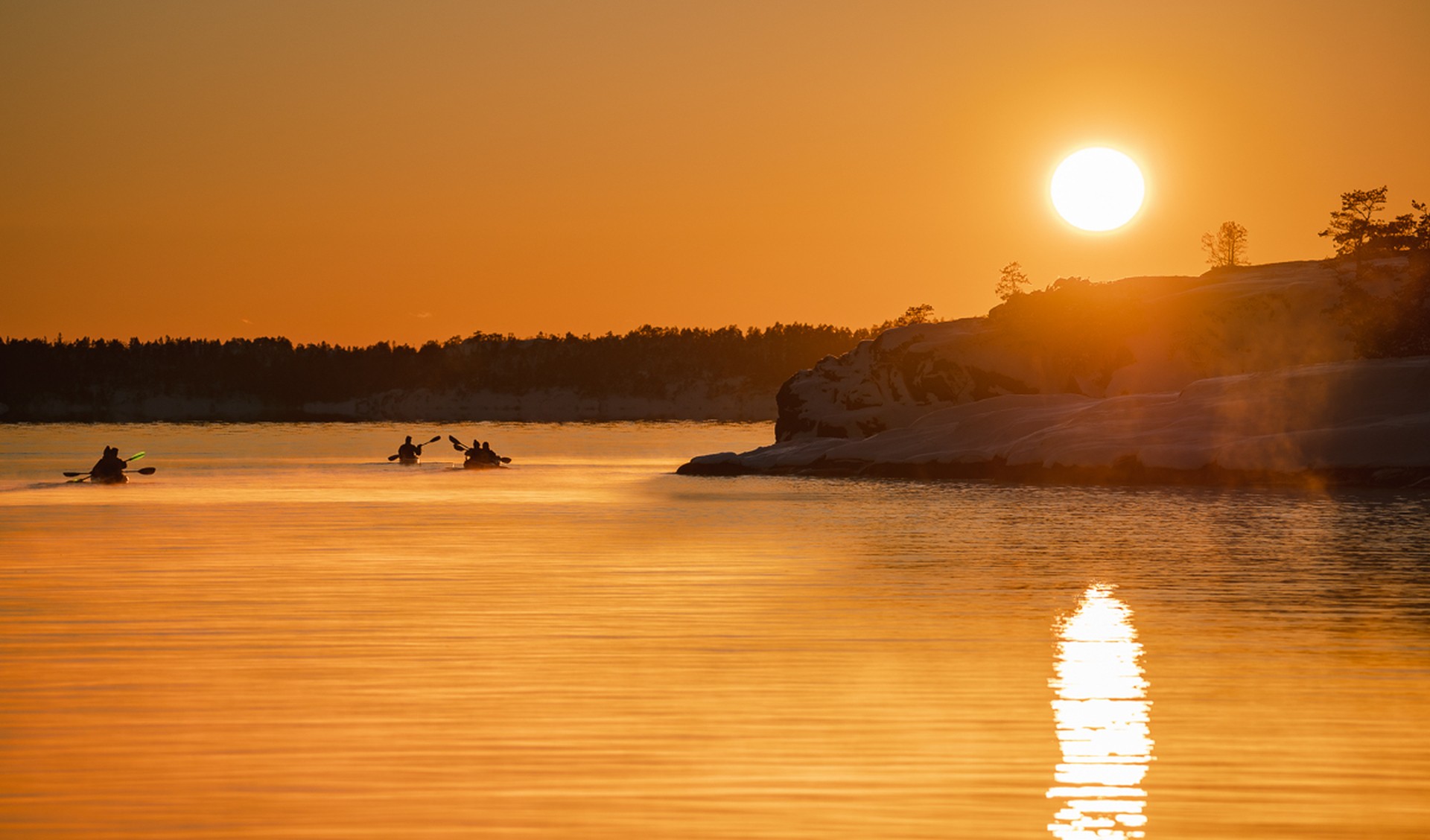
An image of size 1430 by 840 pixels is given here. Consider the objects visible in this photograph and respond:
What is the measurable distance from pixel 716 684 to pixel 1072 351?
82.9m

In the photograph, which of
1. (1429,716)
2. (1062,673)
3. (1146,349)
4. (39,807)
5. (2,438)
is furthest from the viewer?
(2,438)

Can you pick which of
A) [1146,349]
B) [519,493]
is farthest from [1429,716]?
[1146,349]

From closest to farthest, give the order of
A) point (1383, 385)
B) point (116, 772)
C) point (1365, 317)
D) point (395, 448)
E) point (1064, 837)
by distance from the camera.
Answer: point (1064, 837) → point (116, 772) → point (1383, 385) → point (1365, 317) → point (395, 448)

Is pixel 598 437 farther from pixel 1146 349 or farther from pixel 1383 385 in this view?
pixel 1383 385

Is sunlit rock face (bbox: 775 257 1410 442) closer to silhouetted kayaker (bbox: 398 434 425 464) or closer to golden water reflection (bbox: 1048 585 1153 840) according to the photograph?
silhouetted kayaker (bbox: 398 434 425 464)

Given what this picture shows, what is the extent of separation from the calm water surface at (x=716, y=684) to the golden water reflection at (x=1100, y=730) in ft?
0.18

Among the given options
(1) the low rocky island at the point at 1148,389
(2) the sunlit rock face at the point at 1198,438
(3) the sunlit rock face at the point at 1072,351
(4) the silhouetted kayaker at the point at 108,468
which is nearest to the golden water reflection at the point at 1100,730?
(2) the sunlit rock face at the point at 1198,438

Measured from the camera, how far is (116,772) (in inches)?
486

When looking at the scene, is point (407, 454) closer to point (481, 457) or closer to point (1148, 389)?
point (481, 457)

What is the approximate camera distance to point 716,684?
53.9ft

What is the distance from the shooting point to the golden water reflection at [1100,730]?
36.0 feet

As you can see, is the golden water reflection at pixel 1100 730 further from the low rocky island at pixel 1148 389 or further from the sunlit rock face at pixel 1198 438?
the low rocky island at pixel 1148 389

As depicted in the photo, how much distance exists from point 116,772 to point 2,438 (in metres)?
139

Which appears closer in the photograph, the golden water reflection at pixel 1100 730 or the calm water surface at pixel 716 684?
the golden water reflection at pixel 1100 730
